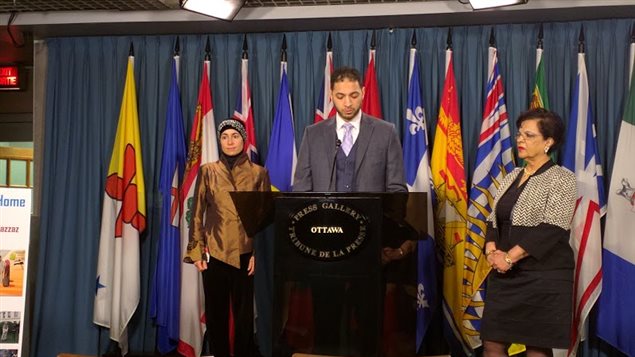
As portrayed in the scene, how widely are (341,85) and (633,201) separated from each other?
1967mm

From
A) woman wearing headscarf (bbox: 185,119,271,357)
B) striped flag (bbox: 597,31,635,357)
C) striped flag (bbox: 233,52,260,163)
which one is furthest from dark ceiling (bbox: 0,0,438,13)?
striped flag (bbox: 597,31,635,357)

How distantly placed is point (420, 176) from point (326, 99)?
775mm

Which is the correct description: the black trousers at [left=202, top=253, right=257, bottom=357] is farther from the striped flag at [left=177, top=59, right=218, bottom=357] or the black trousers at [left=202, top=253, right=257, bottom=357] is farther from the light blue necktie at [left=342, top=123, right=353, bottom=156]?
the light blue necktie at [left=342, top=123, right=353, bottom=156]

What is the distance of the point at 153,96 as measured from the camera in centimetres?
462

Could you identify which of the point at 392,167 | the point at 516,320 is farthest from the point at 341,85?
the point at 516,320

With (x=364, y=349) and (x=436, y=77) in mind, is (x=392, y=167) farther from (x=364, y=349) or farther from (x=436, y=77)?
(x=436, y=77)

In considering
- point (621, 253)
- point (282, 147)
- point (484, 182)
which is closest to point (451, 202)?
point (484, 182)

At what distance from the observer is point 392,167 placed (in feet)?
9.70

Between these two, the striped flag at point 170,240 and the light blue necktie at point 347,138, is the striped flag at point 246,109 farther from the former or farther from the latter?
the light blue necktie at point 347,138

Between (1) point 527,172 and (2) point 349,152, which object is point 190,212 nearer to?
(2) point 349,152

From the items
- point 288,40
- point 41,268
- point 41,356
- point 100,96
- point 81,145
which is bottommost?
point 41,356

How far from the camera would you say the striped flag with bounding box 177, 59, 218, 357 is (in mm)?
4297

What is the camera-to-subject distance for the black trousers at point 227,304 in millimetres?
3576

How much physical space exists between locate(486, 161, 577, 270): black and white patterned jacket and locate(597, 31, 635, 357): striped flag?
1.18 metres
